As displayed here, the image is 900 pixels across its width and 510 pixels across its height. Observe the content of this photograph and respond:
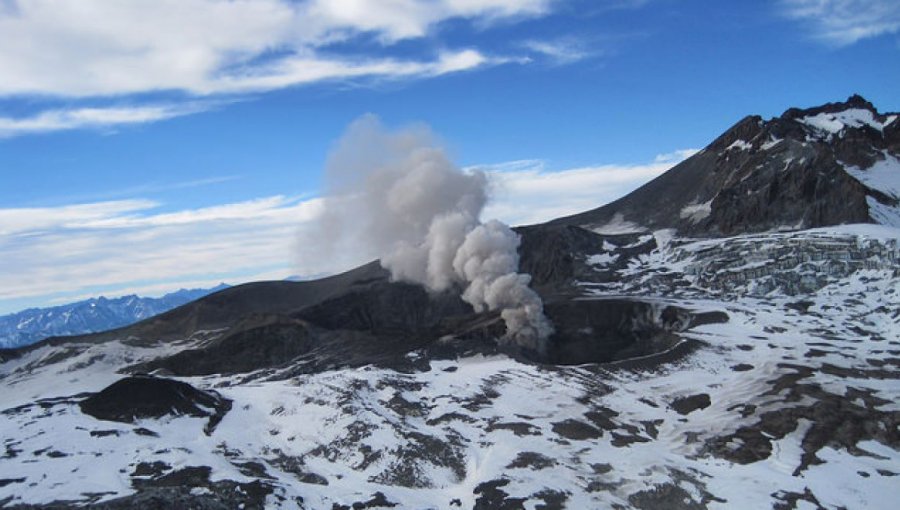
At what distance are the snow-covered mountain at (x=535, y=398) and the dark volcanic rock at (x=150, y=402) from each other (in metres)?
0.29

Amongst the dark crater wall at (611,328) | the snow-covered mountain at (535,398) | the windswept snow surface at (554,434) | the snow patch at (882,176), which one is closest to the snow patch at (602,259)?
the snow-covered mountain at (535,398)

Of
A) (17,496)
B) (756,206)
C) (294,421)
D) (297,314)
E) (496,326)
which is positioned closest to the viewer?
(17,496)

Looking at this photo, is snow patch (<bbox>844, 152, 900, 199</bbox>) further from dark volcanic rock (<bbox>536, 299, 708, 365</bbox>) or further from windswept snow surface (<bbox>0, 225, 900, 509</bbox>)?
dark volcanic rock (<bbox>536, 299, 708, 365</bbox>)

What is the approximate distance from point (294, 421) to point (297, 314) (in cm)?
7748

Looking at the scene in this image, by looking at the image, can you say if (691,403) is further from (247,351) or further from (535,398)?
(247,351)

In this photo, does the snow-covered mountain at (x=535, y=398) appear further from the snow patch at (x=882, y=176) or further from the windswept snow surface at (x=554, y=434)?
the snow patch at (x=882, y=176)

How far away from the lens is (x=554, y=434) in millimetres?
74500

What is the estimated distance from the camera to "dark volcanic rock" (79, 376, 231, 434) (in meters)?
79.2

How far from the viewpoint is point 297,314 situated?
156 m

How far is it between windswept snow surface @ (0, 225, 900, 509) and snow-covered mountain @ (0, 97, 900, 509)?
0.32 metres

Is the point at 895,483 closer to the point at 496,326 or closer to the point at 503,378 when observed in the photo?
the point at 503,378

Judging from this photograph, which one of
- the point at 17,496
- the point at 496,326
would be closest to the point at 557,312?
the point at 496,326

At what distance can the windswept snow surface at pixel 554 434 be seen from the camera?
199 ft

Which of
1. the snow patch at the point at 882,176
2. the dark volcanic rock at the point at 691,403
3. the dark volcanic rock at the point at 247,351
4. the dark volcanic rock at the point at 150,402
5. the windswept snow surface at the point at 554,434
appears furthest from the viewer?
the snow patch at the point at 882,176
